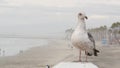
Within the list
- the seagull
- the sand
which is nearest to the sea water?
the sand

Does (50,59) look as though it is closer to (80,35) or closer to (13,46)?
(13,46)

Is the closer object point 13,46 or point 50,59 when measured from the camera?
point 50,59

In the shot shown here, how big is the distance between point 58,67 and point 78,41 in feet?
2.42

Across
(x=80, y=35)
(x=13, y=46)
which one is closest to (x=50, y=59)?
(x=13, y=46)

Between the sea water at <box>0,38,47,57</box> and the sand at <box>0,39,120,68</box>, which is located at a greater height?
the sea water at <box>0,38,47,57</box>

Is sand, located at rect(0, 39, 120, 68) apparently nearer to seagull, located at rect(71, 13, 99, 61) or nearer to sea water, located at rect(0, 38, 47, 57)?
sea water, located at rect(0, 38, 47, 57)

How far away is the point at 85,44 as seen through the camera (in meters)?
5.49

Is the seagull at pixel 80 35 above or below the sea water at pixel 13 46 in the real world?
below

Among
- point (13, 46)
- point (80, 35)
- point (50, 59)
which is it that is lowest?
point (80, 35)

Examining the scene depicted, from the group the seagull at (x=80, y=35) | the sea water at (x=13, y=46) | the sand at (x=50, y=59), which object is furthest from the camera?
the sea water at (x=13, y=46)

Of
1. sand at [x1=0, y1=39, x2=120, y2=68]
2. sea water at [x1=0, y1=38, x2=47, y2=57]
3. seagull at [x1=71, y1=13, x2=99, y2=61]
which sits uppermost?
sea water at [x1=0, y1=38, x2=47, y2=57]

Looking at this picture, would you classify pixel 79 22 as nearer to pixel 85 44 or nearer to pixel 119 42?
pixel 85 44

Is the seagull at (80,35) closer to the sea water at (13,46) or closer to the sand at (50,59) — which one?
the sand at (50,59)

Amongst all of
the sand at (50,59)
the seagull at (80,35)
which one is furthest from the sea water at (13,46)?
the seagull at (80,35)
